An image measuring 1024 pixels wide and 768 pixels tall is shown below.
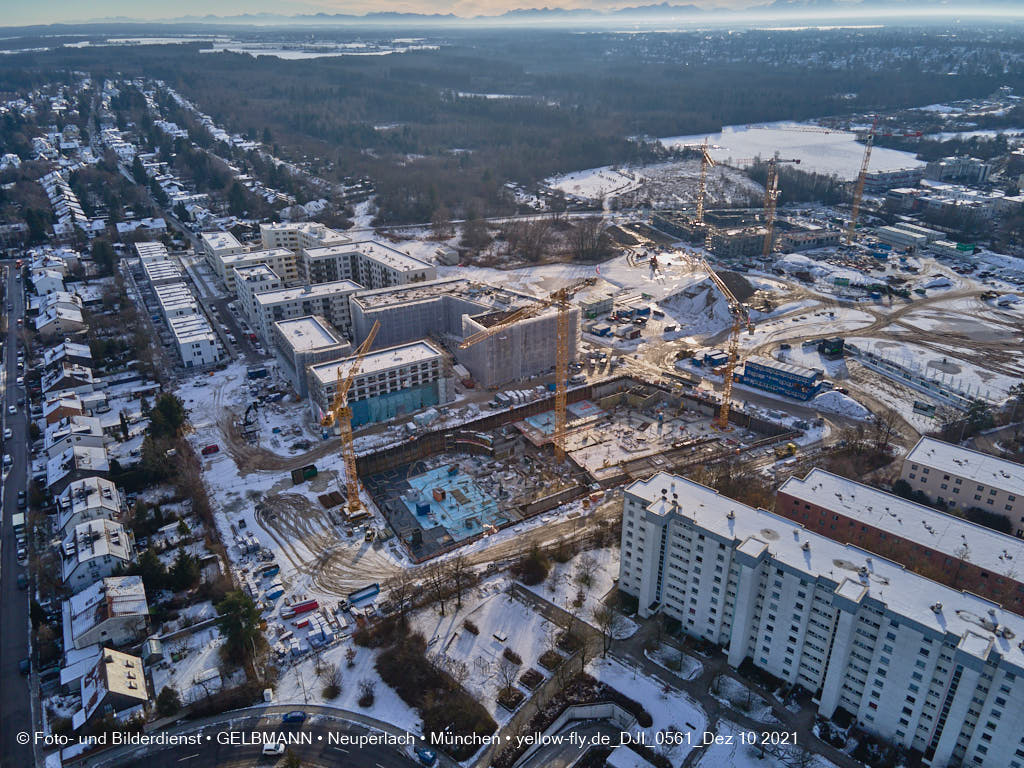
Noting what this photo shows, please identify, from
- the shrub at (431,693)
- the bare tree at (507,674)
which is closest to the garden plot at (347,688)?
the shrub at (431,693)

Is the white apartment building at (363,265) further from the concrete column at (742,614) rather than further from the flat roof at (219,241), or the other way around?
the concrete column at (742,614)

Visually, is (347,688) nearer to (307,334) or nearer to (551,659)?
(551,659)

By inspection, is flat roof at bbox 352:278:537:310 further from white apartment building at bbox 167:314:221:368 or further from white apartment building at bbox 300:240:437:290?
white apartment building at bbox 167:314:221:368

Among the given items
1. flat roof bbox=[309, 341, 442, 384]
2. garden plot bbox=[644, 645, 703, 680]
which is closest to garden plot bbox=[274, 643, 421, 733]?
garden plot bbox=[644, 645, 703, 680]

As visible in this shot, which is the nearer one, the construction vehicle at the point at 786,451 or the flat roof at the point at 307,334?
the construction vehicle at the point at 786,451

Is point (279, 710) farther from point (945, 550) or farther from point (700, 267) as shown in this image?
point (700, 267)

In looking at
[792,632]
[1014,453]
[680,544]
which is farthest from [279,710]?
[1014,453]

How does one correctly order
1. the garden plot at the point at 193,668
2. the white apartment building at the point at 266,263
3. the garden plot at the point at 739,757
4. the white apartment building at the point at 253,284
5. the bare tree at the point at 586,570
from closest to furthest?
the garden plot at the point at 739,757 → the garden plot at the point at 193,668 → the bare tree at the point at 586,570 → the white apartment building at the point at 253,284 → the white apartment building at the point at 266,263
